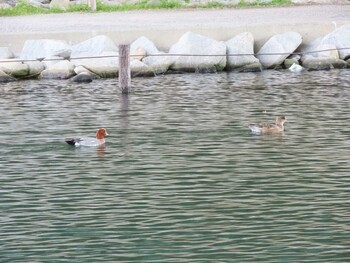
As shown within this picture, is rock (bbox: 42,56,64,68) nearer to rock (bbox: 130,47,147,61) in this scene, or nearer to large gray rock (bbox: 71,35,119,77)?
large gray rock (bbox: 71,35,119,77)

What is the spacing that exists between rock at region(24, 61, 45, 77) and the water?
11.8ft

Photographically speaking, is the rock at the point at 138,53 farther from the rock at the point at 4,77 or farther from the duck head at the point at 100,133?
the duck head at the point at 100,133

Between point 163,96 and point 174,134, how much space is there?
5.63 m

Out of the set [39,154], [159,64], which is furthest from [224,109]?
[159,64]

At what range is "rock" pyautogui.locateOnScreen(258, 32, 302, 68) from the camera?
3325 centimetres

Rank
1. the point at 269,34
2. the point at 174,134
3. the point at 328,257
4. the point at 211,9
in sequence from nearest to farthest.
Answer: the point at 328,257 → the point at 174,134 → the point at 269,34 → the point at 211,9

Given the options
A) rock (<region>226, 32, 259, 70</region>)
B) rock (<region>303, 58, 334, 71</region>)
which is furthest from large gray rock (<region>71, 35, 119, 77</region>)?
rock (<region>303, 58, 334, 71</region>)

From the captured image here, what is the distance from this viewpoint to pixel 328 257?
13070 millimetres

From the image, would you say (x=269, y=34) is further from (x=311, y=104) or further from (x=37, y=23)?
(x=311, y=104)

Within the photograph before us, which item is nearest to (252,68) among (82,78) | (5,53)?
(82,78)

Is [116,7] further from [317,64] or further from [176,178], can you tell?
[176,178]

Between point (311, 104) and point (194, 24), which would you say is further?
point (194, 24)

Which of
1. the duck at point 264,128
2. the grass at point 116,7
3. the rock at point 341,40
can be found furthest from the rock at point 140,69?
the duck at point 264,128

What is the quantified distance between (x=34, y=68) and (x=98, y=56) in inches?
72.1
